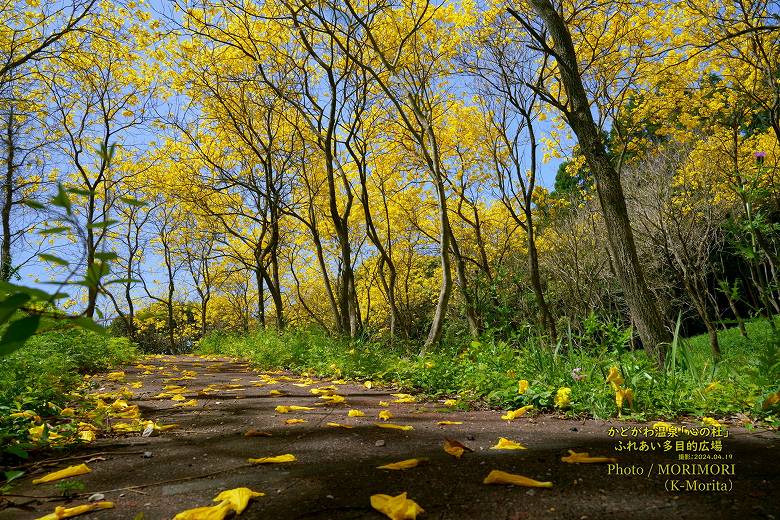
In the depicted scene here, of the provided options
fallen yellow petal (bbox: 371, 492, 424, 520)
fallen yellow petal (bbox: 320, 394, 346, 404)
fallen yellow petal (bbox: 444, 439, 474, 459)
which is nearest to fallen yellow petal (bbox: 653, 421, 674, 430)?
fallen yellow petal (bbox: 444, 439, 474, 459)

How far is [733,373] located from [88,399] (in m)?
4.78

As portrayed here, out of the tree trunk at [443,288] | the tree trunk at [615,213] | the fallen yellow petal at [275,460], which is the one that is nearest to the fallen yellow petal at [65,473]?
the fallen yellow petal at [275,460]

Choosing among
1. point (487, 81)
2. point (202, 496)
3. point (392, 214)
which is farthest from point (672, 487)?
point (392, 214)

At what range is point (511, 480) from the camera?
1.69 m

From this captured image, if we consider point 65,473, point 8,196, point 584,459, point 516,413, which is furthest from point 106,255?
point 8,196

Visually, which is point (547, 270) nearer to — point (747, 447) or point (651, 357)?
point (651, 357)

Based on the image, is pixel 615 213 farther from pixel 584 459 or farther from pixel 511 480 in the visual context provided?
pixel 511 480

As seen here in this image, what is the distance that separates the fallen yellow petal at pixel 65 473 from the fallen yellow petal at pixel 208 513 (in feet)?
2.92

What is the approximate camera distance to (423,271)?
2609 cm

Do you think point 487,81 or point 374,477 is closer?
point 374,477

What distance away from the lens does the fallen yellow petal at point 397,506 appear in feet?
4.67

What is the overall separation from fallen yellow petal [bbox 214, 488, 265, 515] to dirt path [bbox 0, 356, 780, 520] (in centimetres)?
3

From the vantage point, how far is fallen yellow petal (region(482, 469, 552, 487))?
167 centimetres

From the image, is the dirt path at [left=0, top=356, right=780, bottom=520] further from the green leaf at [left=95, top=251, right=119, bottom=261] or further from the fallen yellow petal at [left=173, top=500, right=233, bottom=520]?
the green leaf at [left=95, top=251, right=119, bottom=261]
